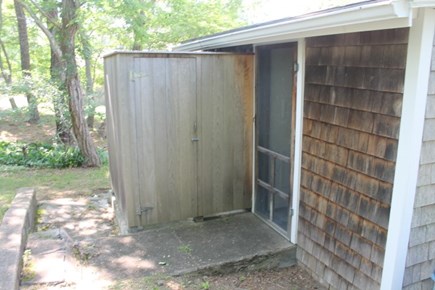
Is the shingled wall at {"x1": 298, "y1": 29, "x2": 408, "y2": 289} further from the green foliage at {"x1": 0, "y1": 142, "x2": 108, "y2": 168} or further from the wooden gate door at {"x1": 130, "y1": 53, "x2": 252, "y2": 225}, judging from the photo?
the green foliage at {"x1": 0, "y1": 142, "x2": 108, "y2": 168}

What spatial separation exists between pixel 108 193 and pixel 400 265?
4.71m

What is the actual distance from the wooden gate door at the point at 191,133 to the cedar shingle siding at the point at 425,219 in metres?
2.06

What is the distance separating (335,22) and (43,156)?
8.15 m

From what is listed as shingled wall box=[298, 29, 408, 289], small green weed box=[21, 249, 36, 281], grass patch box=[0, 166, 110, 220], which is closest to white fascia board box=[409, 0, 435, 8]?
shingled wall box=[298, 29, 408, 289]

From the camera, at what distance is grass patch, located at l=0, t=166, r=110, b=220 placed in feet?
20.1

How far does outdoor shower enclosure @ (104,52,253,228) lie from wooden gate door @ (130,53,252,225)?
0.4 inches

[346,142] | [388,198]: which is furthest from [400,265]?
[346,142]

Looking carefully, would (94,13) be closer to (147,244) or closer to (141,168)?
(141,168)

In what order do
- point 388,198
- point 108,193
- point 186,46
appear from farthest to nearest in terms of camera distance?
point 108,193 → point 186,46 → point 388,198

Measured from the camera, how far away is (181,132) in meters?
3.89

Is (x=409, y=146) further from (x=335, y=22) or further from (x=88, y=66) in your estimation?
(x=88, y=66)

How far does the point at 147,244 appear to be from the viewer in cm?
361

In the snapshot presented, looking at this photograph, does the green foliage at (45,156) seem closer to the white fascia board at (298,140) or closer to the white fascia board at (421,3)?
the white fascia board at (298,140)

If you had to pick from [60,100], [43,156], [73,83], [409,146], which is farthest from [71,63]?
[409,146]
